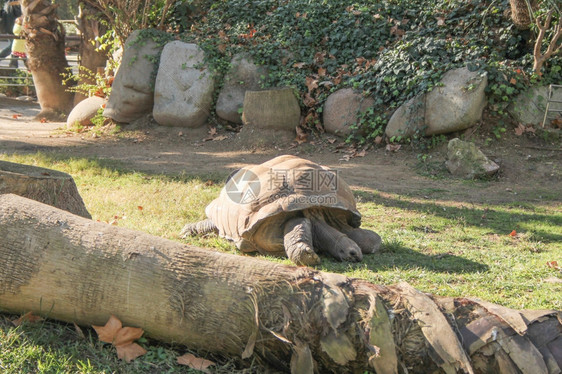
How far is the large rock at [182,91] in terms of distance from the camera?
456 inches

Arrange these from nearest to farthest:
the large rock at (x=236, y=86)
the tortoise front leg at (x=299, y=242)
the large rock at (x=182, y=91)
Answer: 1. the tortoise front leg at (x=299, y=242)
2. the large rock at (x=236, y=86)
3. the large rock at (x=182, y=91)

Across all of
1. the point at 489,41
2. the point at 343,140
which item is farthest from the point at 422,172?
the point at 489,41

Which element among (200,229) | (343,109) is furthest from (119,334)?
(343,109)

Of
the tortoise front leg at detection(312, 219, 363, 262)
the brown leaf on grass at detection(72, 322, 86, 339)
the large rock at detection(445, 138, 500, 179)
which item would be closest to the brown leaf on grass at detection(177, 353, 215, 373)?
the brown leaf on grass at detection(72, 322, 86, 339)

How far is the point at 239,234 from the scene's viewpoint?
197 inches

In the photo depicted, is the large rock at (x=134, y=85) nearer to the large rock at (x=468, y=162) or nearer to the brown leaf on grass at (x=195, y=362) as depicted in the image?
the large rock at (x=468, y=162)

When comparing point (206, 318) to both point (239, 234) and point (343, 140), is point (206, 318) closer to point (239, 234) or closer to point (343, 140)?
point (239, 234)

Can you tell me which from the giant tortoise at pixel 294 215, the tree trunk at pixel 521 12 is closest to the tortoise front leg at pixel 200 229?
the giant tortoise at pixel 294 215

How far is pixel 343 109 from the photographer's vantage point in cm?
1059

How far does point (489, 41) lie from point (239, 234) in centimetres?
750

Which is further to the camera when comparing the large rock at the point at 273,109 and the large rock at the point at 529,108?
the large rock at the point at 273,109

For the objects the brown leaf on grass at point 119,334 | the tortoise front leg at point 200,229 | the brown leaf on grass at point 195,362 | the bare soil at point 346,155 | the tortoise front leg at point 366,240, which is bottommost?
the bare soil at point 346,155

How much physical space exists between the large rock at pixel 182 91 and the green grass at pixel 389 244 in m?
2.90

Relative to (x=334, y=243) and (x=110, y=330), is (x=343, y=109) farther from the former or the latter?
(x=110, y=330)
